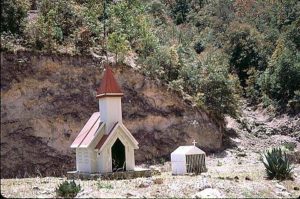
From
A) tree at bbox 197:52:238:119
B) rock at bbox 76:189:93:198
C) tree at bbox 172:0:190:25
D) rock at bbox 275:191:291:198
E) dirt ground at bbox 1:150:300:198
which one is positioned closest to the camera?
rock at bbox 76:189:93:198

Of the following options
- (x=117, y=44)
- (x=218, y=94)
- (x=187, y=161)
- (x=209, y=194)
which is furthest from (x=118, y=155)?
(x=218, y=94)

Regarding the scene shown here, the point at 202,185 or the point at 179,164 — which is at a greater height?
the point at 179,164

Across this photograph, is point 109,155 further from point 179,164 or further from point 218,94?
point 218,94

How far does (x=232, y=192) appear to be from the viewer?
16.8 m

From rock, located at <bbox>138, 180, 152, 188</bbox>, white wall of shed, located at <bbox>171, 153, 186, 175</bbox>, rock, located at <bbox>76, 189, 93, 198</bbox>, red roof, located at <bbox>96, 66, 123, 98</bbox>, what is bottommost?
rock, located at <bbox>76, 189, 93, 198</bbox>

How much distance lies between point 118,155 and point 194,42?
32481mm

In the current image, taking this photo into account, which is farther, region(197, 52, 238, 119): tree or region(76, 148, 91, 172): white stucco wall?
region(197, 52, 238, 119): tree

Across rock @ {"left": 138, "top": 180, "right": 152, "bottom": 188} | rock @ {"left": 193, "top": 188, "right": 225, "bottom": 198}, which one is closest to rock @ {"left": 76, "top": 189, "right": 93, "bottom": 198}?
rock @ {"left": 138, "top": 180, "right": 152, "bottom": 188}

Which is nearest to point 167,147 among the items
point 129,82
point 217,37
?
point 129,82

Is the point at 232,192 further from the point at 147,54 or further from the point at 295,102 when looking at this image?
the point at 295,102

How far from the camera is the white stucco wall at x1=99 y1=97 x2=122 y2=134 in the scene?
71.1ft

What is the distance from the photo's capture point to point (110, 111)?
2170 cm

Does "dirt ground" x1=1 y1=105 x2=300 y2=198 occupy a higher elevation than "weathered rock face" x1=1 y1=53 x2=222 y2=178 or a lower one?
lower

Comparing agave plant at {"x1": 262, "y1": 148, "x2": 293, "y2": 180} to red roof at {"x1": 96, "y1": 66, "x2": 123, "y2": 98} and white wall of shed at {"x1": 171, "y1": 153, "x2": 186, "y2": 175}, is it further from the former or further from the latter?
red roof at {"x1": 96, "y1": 66, "x2": 123, "y2": 98}
